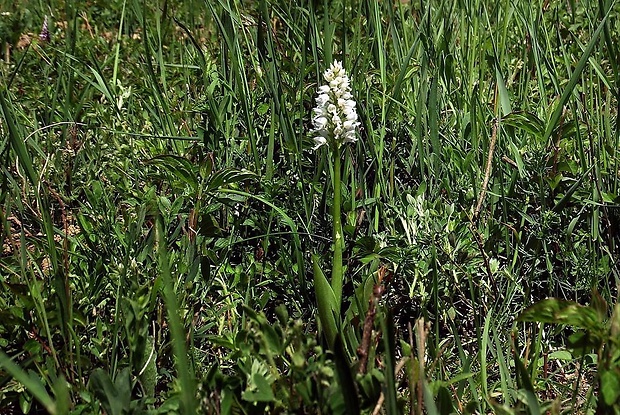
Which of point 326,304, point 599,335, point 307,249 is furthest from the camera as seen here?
point 307,249

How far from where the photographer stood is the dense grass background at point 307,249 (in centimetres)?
132

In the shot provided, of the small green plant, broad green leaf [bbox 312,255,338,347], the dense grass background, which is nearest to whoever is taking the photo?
the small green plant

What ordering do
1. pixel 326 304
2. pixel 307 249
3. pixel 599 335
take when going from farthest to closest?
pixel 307 249
pixel 326 304
pixel 599 335

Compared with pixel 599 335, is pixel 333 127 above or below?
above

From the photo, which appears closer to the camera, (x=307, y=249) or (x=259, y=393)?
(x=259, y=393)

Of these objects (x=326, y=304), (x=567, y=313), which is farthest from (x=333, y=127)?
(x=567, y=313)

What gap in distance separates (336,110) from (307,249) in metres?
0.46

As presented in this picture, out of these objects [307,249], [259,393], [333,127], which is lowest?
[259,393]

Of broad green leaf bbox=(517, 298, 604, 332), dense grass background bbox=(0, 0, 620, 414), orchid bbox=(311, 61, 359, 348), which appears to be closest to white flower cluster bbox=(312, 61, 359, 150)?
orchid bbox=(311, 61, 359, 348)

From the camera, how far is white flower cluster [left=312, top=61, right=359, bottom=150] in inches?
63.7

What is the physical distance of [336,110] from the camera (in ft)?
5.32

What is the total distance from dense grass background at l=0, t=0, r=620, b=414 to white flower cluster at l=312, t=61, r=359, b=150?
0.26 meters

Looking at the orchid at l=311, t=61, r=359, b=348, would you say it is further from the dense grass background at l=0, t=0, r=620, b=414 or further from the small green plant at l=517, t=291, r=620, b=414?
the small green plant at l=517, t=291, r=620, b=414

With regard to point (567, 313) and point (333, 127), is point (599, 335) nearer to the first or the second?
point (567, 313)
